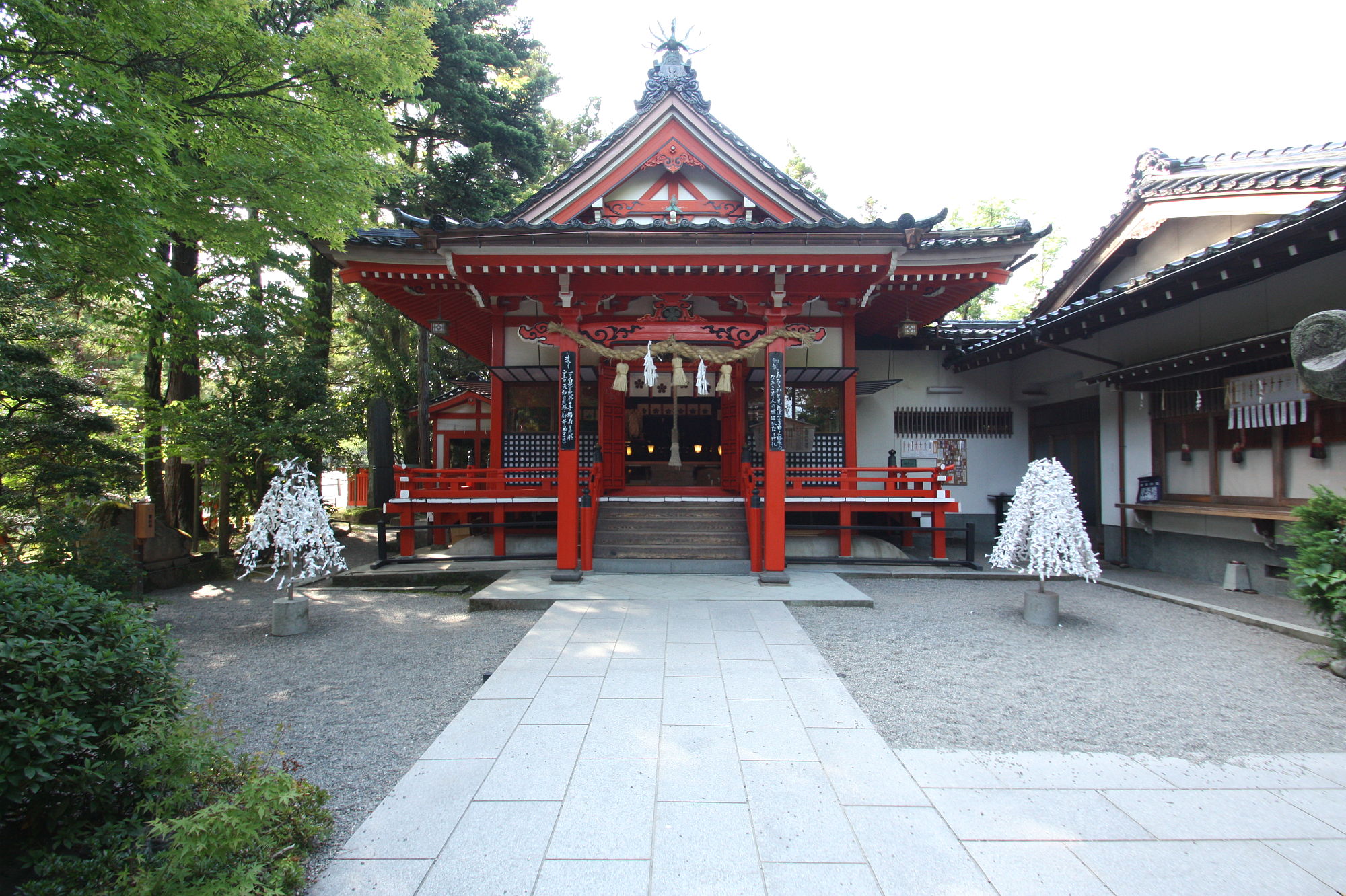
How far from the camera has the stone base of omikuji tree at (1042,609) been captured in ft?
20.1

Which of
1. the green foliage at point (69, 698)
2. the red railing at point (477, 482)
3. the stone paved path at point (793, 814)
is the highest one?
the red railing at point (477, 482)

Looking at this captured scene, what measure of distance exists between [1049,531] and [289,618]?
27.4 ft

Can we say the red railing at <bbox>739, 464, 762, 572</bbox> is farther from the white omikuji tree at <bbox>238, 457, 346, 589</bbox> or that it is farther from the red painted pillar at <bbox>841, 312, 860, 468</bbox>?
the white omikuji tree at <bbox>238, 457, 346, 589</bbox>

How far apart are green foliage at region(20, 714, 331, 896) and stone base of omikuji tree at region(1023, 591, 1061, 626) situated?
675 centimetres

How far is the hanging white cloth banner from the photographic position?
6.72 m

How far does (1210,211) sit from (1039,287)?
16.3m

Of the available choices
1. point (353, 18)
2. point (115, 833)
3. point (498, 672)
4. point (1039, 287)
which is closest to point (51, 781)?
point (115, 833)

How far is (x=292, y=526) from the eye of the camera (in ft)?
20.0

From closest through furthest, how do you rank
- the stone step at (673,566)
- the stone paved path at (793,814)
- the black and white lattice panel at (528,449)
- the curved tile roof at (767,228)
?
1. the stone paved path at (793,814)
2. the curved tile roof at (767,228)
3. the stone step at (673,566)
4. the black and white lattice panel at (528,449)

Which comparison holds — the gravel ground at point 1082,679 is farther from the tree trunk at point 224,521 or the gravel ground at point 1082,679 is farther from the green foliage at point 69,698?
the tree trunk at point 224,521

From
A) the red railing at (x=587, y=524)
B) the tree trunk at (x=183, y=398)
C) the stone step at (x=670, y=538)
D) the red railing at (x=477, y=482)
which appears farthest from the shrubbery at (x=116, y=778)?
the tree trunk at (x=183, y=398)

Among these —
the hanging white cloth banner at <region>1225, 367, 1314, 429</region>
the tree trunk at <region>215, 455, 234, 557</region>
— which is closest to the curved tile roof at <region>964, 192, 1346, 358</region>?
the hanging white cloth banner at <region>1225, 367, 1314, 429</region>

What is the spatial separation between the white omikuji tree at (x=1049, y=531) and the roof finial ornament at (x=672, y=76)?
8.76 meters

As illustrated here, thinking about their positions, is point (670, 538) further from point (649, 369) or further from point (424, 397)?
point (424, 397)
